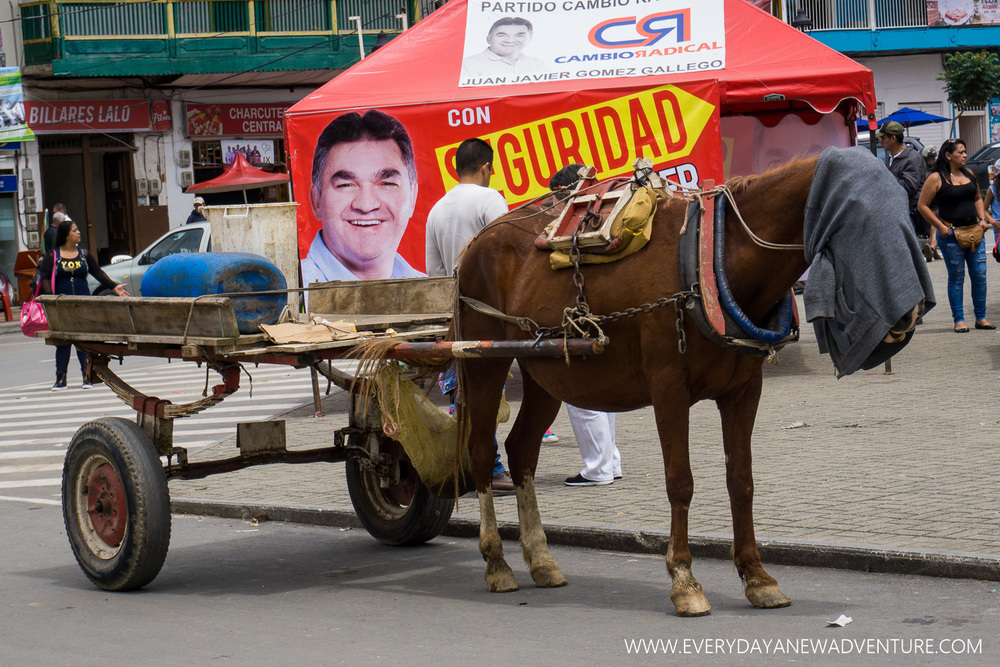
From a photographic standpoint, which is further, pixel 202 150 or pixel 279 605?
pixel 202 150

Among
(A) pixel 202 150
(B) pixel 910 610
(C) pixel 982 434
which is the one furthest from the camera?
(A) pixel 202 150

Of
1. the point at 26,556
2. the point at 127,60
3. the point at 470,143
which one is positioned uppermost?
the point at 127,60

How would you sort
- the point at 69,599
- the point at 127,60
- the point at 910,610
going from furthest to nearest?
1. the point at 127,60
2. the point at 69,599
3. the point at 910,610

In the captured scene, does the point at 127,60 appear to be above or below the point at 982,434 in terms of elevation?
above

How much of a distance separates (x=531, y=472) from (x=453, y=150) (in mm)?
6589

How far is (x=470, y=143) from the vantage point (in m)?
7.91

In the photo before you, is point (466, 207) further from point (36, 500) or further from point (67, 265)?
point (67, 265)

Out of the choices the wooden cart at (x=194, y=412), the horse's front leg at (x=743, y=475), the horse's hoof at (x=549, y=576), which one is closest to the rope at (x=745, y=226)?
the horse's front leg at (x=743, y=475)

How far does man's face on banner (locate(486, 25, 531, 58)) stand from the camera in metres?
13.0

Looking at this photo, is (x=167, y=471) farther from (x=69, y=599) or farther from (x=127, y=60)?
(x=127, y=60)

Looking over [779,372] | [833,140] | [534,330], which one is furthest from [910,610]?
[833,140]

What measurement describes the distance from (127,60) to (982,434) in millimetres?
25251

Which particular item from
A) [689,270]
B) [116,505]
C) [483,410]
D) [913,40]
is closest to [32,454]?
[116,505]

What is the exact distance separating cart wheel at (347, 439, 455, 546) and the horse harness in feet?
5.06
